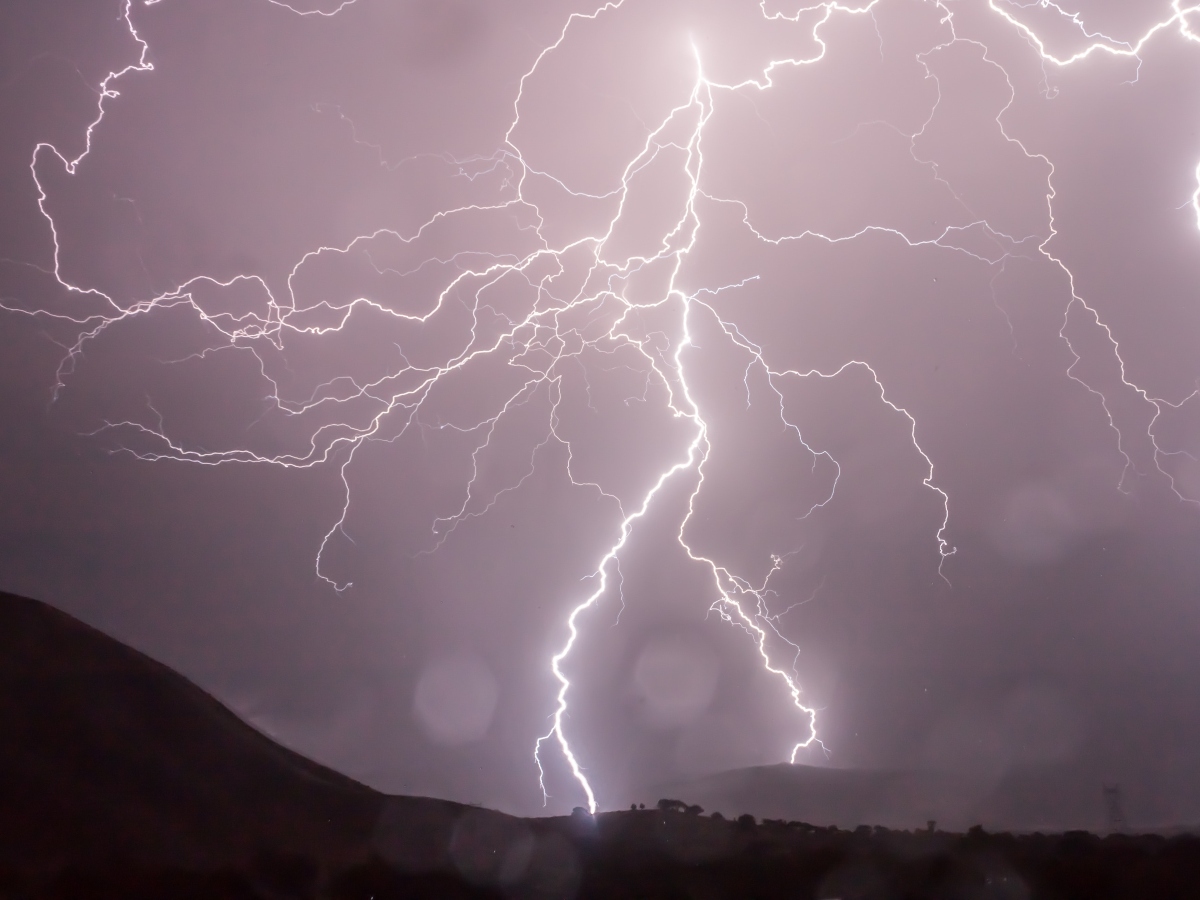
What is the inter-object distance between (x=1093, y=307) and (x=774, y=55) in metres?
1.67

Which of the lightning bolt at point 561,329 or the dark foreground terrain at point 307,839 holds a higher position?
the lightning bolt at point 561,329

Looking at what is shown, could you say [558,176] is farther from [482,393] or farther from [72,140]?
[72,140]

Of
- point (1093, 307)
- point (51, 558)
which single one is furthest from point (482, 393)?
point (1093, 307)

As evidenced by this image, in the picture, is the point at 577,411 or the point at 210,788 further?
the point at 577,411

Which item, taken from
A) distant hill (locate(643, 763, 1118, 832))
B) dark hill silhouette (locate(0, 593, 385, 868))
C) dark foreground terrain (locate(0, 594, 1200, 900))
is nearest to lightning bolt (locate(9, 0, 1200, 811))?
distant hill (locate(643, 763, 1118, 832))

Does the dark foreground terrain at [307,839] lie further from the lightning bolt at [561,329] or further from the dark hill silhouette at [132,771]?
the lightning bolt at [561,329]

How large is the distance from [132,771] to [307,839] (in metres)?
0.71

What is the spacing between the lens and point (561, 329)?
306 cm

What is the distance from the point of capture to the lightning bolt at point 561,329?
2951 mm

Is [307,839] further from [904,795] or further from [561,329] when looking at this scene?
[904,795]

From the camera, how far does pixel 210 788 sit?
283 cm

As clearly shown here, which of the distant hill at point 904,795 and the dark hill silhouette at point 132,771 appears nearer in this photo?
the dark hill silhouette at point 132,771

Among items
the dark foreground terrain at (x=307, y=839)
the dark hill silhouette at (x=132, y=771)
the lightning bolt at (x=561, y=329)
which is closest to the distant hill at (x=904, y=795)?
the dark foreground terrain at (x=307, y=839)

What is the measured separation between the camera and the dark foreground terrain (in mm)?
2590
